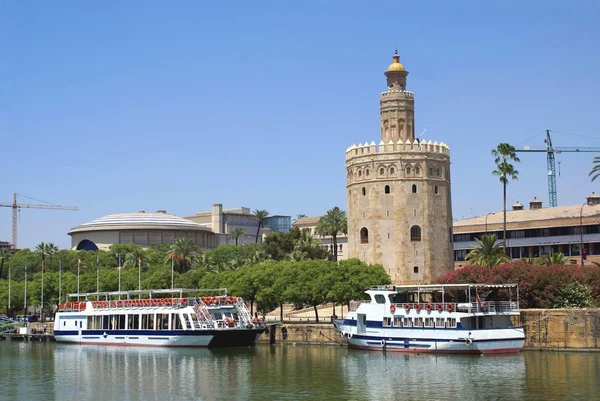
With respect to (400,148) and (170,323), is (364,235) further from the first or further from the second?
(170,323)

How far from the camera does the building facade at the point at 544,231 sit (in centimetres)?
9638

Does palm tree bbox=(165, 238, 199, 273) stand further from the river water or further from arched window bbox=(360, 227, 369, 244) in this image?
the river water

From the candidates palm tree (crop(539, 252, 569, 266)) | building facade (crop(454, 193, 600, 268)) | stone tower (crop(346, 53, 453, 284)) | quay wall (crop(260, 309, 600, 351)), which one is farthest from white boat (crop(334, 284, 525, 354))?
building facade (crop(454, 193, 600, 268))

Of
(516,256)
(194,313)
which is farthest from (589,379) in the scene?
(516,256)

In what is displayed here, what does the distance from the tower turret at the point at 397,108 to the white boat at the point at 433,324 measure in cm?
2822

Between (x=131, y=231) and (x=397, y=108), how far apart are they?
74.4 meters

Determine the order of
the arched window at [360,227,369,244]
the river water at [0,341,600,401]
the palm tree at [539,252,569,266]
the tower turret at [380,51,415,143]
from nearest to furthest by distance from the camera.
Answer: the river water at [0,341,600,401] → the palm tree at [539,252,569,266] → the arched window at [360,227,369,244] → the tower turret at [380,51,415,143]

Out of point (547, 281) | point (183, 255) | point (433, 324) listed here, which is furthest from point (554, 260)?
point (183, 255)

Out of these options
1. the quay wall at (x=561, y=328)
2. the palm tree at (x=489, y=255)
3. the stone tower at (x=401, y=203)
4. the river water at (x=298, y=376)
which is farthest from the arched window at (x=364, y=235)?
the quay wall at (x=561, y=328)

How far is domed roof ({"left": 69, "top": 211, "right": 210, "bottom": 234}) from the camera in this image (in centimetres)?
14950

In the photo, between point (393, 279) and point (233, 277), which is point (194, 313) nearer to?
point (233, 277)

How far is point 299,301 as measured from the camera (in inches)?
2889

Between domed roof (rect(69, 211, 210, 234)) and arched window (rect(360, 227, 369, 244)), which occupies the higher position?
domed roof (rect(69, 211, 210, 234))

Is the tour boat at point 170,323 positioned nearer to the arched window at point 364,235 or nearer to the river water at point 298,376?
the river water at point 298,376
